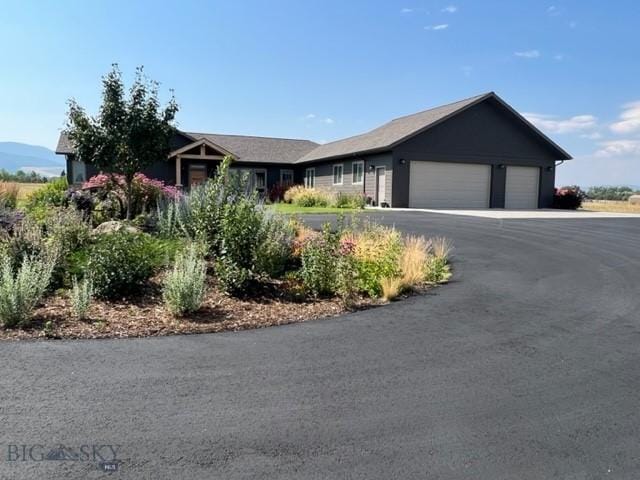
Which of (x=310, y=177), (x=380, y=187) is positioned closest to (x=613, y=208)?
(x=380, y=187)

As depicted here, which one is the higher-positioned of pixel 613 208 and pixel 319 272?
pixel 613 208

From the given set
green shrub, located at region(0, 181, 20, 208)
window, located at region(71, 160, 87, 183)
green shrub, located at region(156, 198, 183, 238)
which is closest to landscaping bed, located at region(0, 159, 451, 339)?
green shrub, located at region(156, 198, 183, 238)

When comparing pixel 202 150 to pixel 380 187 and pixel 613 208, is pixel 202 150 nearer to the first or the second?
pixel 380 187

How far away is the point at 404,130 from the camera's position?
25953mm

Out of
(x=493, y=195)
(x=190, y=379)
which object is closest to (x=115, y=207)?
(x=190, y=379)

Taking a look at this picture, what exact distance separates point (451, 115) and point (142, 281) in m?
22.4

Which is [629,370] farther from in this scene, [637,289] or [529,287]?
[637,289]

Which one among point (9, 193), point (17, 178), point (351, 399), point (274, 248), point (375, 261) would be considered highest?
point (17, 178)

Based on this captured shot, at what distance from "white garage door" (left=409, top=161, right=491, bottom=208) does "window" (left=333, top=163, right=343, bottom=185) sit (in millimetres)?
5374

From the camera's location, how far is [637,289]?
7.19m

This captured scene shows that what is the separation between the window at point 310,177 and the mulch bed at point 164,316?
26083 millimetres

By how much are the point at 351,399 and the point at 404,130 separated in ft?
78.5

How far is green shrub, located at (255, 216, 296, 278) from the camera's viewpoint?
6.62m

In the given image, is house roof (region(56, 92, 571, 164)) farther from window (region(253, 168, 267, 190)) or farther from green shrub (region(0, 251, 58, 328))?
green shrub (region(0, 251, 58, 328))
